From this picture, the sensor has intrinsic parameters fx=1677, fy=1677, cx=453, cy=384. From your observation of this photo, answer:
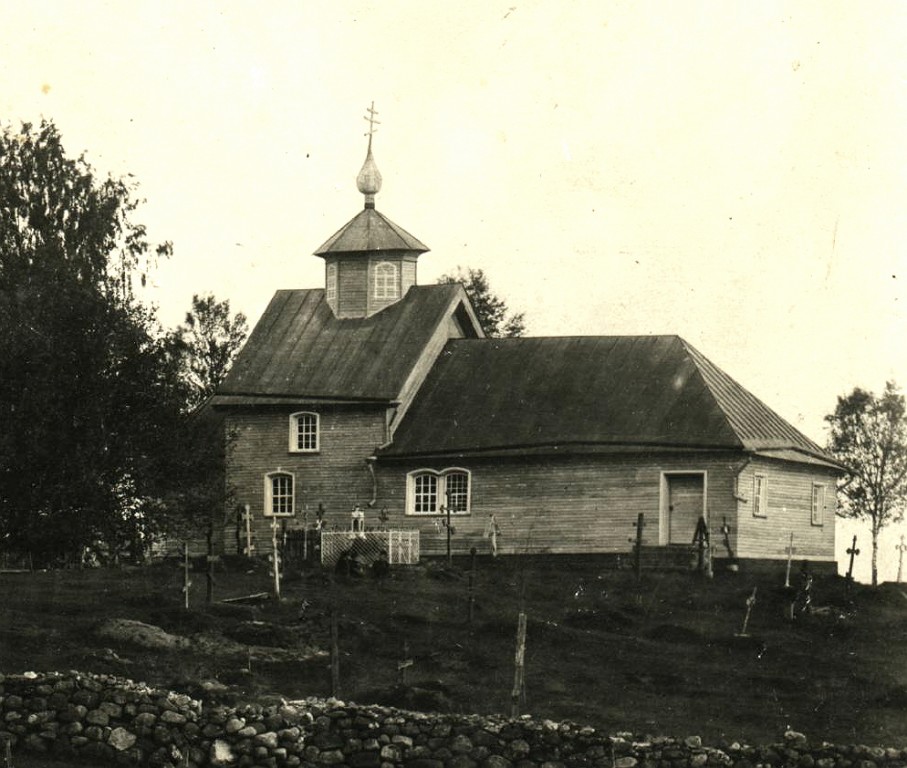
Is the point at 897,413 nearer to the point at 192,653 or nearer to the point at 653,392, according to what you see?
the point at 653,392

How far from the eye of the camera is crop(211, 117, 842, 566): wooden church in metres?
44.0

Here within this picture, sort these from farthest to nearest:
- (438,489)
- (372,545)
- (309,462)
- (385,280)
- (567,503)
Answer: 1. (385,280)
2. (309,462)
3. (438,489)
4. (567,503)
5. (372,545)

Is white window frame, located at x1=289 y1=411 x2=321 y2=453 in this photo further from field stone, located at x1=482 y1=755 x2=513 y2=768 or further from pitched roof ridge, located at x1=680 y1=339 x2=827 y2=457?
field stone, located at x1=482 y1=755 x2=513 y2=768

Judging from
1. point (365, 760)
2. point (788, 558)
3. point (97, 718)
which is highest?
point (788, 558)

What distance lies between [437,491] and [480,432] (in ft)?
6.73

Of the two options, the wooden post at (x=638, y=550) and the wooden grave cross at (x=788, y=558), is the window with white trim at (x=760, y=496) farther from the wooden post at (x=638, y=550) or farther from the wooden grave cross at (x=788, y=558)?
the wooden post at (x=638, y=550)

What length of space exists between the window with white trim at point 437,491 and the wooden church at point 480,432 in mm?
42

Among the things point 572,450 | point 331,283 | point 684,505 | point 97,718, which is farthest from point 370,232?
point 97,718

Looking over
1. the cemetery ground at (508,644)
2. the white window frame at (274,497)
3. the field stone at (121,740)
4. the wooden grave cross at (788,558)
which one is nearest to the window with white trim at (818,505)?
the wooden grave cross at (788,558)

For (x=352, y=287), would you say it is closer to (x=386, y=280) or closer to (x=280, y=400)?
(x=386, y=280)

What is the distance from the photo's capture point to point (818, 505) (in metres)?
47.9

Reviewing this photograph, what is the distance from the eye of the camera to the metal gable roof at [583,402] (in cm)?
4444

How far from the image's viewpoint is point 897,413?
5997cm

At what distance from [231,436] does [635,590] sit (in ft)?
47.5
